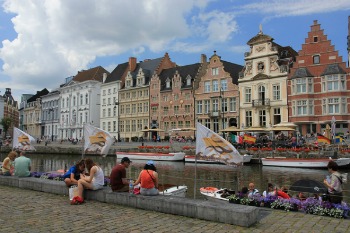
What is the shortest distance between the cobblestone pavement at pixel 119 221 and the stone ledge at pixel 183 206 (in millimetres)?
160

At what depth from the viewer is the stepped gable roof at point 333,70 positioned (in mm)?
43750

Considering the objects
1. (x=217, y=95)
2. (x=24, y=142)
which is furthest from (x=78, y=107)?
(x=24, y=142)

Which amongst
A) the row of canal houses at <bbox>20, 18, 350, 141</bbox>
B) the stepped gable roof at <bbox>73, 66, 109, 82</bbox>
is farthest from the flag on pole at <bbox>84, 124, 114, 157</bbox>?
the stepped gable roof at <bbox>73, 66, 109, 82</bbox>

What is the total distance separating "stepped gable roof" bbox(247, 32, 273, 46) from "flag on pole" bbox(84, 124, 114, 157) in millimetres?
41065

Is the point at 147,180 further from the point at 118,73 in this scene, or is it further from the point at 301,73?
the point at 118,73

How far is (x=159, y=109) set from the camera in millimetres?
65688

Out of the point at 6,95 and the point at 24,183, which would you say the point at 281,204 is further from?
the point at 6,95

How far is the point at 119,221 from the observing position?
8.22 m

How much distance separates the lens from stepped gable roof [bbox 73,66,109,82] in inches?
3280

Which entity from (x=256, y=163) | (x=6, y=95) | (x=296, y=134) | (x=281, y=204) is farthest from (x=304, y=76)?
(x=6, y=95)

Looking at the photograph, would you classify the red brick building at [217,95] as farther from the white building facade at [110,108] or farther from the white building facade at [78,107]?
the white building facade at [78,107]

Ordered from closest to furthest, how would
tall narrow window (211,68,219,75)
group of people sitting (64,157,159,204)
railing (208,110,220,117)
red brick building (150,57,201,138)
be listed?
group of people sitting (64,157,159,204), railing (208,110,220,117), tall narrow window (211,68,219,75), red brick building (150,57,201,138)

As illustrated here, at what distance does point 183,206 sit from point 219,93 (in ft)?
159

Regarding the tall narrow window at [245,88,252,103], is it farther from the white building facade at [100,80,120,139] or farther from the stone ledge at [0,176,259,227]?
the stone ledge at [0,176,259,227]
